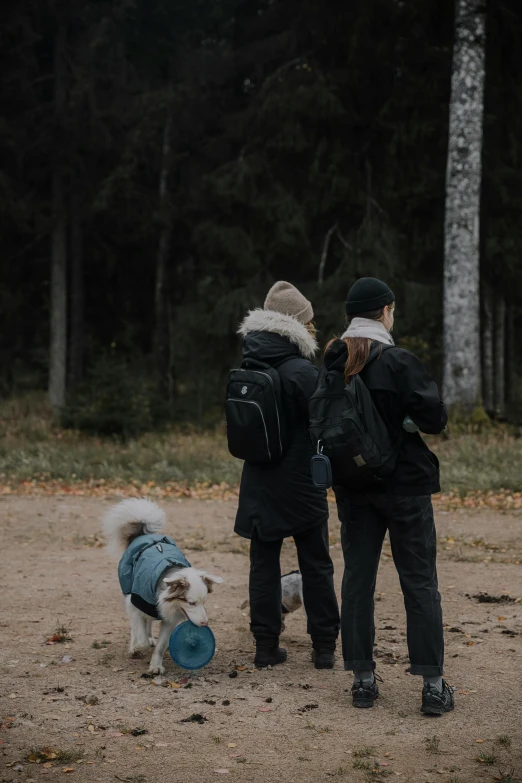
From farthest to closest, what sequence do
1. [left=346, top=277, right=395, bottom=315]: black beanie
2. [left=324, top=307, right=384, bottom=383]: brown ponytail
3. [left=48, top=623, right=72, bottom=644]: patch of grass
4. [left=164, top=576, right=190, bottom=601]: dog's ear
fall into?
[left=48, top=623, right=72, bottom=644]: patch of grass < [left=164, top=576, right=190, bottom=601]: dog's ear < [left=346, top=277, right=395, bottom=315]: black beanie < [left=324, top=307, right=384, bottom=383]: brown ponytail

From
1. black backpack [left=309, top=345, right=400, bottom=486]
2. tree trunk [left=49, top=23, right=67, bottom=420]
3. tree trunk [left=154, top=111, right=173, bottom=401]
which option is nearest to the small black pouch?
black backpack [left=309, top=345, right=400, bottom=486]

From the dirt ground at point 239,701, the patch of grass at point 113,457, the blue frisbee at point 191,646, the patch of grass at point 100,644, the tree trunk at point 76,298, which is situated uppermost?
the tree trunk at point 76,298

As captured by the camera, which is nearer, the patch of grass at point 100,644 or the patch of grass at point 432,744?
the patch of grass at point 432,744

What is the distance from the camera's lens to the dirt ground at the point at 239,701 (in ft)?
13.7

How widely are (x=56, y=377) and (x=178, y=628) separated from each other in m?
16.8

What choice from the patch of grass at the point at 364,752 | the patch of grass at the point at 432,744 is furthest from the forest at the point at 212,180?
the patch of grass at the point at 364,752

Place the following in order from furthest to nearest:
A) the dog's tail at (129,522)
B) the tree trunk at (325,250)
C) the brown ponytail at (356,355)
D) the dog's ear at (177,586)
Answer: the tree trunk at (325,250), the dog's tail at (129,522), the dog's ear at (177,586), the brown ponytail at (356,355)

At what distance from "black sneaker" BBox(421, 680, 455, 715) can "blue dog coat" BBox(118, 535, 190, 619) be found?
162 cm

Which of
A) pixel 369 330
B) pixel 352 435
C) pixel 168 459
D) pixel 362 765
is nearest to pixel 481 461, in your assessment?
pixel 168 459

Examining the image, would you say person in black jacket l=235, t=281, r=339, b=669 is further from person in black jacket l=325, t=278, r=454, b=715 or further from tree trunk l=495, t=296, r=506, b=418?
tree trunk l=495, t=296, r=506, b=418

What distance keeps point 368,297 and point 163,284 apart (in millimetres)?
18294

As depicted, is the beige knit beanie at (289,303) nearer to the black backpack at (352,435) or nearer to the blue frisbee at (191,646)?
the black backpack at (352,435)

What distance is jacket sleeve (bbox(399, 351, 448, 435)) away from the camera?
4645 mm

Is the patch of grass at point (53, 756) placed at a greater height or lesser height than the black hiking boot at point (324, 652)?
lesser
